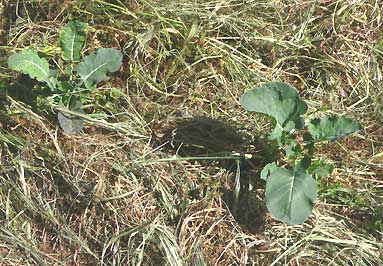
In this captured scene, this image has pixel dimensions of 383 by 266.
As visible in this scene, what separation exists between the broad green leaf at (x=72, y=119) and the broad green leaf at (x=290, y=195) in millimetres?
793

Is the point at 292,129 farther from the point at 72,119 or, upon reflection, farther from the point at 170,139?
the point at 72,119

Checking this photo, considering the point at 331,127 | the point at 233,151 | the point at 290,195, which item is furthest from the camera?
the point at 233,151

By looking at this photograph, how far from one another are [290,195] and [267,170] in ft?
0.47

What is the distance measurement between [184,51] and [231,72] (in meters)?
0.22

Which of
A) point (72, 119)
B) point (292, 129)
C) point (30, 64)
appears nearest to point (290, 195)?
point (292, 129)

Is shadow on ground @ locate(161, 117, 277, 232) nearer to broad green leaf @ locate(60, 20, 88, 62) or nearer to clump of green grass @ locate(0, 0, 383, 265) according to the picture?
clump of green grass @ locate(0, 0, 383, 265)

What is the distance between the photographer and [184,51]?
10.4ft

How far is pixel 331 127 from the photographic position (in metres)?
2.87

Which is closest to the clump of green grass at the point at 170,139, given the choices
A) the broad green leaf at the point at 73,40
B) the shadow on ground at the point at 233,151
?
the shadow on ground at the point at 233,151

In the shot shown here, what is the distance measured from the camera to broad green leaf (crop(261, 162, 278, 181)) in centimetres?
282

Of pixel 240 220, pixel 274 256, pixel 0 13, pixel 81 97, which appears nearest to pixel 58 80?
pixel 81 97

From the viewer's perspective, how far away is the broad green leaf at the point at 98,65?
3010 millimetres

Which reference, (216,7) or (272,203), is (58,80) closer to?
(216,7)

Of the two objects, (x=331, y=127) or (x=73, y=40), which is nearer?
(x=331, y=127)
